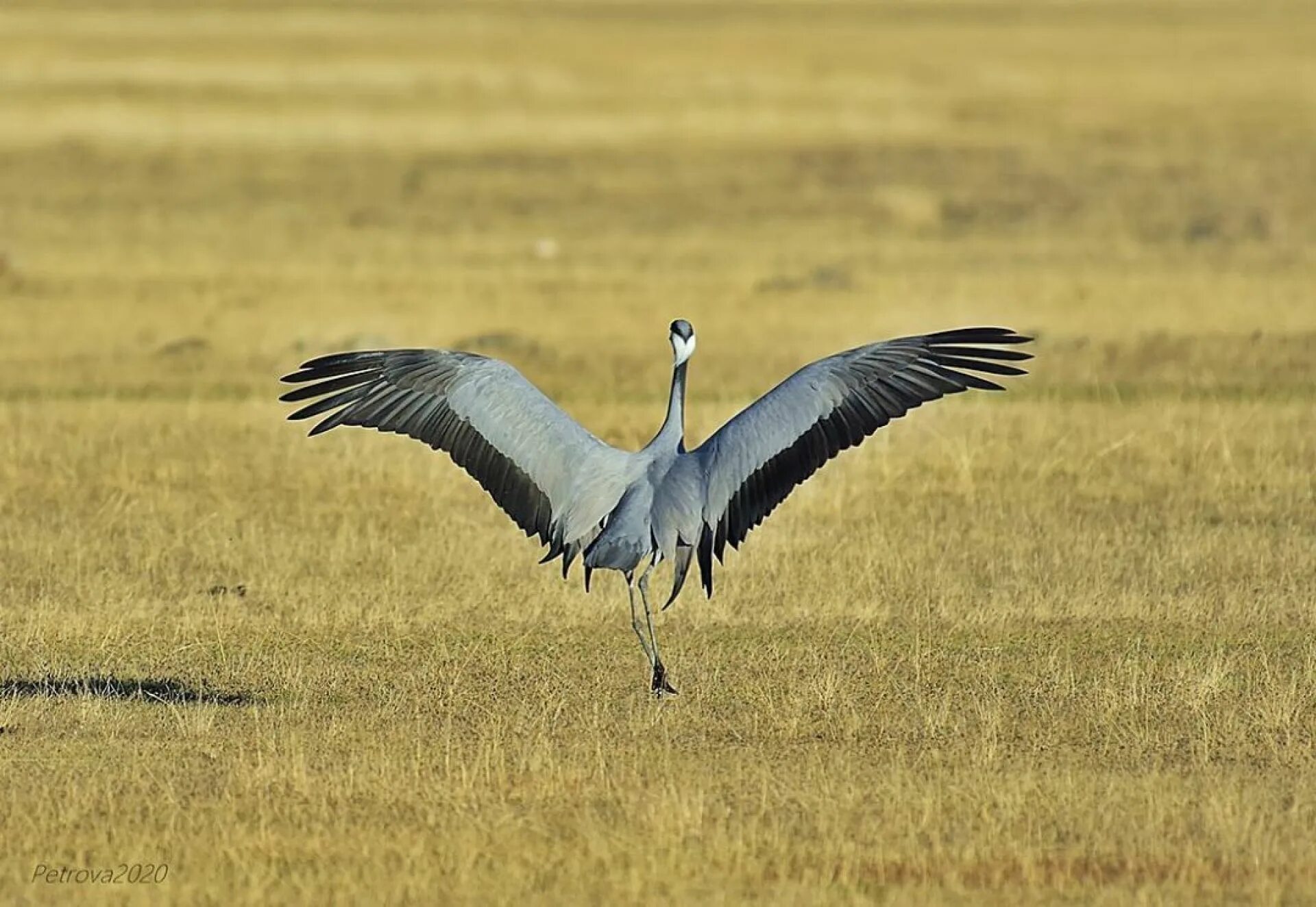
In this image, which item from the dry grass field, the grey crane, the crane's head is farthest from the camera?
the crane's head

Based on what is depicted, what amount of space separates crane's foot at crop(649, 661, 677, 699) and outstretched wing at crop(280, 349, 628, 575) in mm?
522

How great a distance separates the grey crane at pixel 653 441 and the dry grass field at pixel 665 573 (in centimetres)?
66

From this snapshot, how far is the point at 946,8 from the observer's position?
9606cm

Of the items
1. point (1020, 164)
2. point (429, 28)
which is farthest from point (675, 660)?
point (429, 28)

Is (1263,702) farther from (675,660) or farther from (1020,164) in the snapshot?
(1020,164)

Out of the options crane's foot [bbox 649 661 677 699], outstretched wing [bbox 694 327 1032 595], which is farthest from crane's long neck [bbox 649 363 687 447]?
crane's foot [bbox 649 661 677 699]

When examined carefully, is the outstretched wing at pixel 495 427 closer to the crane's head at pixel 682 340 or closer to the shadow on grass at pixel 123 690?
the crane's head at pixel 682 340

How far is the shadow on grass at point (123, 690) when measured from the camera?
9.91 metres

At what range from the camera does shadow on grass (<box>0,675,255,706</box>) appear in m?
9.91

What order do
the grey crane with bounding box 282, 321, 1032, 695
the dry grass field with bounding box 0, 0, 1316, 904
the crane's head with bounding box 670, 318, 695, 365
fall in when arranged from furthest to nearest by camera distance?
the crane's head with bounding box 670, 318, 695, 365 → the grey crane with bounding box 282, 321, 1032, 695 → the dry grass field with bounding box 0, 0, 1316, 904

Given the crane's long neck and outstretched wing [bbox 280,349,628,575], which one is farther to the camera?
outstretched wing [bbox 280,349,628,575]

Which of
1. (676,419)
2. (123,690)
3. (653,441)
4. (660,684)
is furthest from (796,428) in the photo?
(123,690)

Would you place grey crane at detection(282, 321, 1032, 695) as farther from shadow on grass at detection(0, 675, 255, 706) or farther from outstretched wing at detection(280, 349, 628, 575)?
shadow on grass at detection(0, 675, 255, 706)

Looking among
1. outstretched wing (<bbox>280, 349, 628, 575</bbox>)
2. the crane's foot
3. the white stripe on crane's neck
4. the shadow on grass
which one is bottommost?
the shadow on grass
